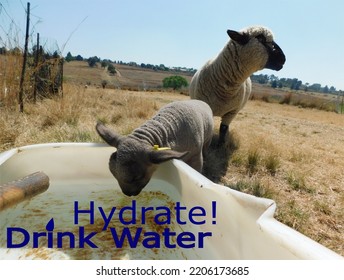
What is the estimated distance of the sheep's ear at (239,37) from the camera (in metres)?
4.64

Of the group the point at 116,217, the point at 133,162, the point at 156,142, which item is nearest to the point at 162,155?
the point at 133,162

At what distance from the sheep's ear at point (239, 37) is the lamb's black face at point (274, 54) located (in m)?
0.18

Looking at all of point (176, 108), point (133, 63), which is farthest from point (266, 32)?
point (133, 63)

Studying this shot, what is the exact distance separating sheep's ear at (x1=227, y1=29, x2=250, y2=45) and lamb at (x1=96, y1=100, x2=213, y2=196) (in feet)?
4.90

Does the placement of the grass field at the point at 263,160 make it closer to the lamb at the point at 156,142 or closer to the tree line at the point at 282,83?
the lamb at the point at 156,142

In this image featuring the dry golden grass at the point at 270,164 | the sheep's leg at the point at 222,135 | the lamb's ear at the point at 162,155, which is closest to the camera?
the lamb's ear at the point at 162,155

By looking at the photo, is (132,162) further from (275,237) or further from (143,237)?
(275,237)

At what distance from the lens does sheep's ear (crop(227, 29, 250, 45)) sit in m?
4.64

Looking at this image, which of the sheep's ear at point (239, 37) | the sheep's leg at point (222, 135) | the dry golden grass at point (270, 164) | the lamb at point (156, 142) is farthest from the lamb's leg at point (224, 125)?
the lamb at point (156, 142)

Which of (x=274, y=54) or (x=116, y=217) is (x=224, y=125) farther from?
(x=116, y=217)

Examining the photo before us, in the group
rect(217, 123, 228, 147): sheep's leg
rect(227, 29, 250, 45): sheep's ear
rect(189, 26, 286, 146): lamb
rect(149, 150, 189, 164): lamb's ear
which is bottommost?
rect(217, 123, 228, 147): sheep's leg

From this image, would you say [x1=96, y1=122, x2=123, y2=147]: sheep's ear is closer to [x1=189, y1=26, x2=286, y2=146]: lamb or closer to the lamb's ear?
the lamb's ear

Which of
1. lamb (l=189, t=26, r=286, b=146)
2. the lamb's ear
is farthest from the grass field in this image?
the lamb's ear
